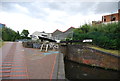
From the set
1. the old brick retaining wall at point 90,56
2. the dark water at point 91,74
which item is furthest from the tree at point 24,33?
the dark water at point 91,74

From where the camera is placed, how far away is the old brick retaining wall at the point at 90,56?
7238mm

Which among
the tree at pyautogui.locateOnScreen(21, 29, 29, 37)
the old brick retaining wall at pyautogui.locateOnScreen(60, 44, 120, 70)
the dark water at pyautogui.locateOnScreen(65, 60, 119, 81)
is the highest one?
the tree at pyautogui.locateOnScreen(21, 29, 29, 37)

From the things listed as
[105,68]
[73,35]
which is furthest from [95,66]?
[73,35]

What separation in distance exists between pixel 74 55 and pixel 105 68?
3.73 m

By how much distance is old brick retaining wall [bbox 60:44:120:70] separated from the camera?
7.24 m

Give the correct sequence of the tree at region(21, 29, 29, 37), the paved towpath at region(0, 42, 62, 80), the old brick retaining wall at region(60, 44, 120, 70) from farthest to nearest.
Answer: the tree at region(21, 29, 29, 37), the old brick retaining wall at region(60, 44, 120, 70), the paved towpath at region(0, 42, 62, 80)

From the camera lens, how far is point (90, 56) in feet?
28.8

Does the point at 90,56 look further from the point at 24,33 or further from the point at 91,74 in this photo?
the point at 24,33

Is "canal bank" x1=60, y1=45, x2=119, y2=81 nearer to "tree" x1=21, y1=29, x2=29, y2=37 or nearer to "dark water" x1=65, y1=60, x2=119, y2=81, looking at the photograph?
"dark water" x1=65, y1=60, x2=119, y2=81

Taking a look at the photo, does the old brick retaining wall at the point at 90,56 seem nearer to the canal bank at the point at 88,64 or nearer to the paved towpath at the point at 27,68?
the canal bank at the point at 88,64

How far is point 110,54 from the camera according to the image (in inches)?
288

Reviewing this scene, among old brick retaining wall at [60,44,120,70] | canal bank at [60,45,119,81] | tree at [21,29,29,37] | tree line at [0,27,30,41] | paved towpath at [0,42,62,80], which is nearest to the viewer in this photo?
paved towpath at [0,42,62,80]

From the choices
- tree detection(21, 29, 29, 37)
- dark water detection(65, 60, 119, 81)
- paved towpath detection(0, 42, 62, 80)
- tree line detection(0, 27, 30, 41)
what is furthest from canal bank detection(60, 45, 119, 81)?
tree detection(21, 29, 29, 37)

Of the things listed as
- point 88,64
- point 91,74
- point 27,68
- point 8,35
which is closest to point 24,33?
point 8,35
